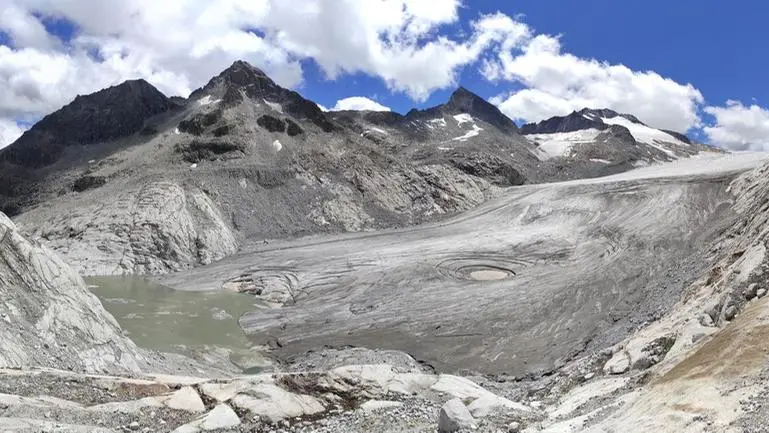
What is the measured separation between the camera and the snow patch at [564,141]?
119 metres

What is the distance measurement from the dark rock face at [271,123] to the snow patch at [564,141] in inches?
2384

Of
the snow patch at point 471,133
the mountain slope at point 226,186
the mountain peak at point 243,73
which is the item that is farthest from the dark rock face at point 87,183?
the snow patch at point 471,133

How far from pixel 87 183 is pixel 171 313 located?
114 feet

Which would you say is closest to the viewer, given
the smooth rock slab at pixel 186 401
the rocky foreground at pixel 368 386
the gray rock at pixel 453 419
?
the rocky foreground at pixel 368 386

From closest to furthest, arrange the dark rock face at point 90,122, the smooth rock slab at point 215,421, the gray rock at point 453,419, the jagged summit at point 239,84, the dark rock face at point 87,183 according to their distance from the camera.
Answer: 1. the gray rock at point 453,419
2. the smooth rock slab at point 215,421
3. the dark rock face at point 87,183
4. the dark rock face at point 90,122
5. the jagged summit at point 239,84

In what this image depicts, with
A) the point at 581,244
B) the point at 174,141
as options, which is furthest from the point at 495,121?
the point at 581,244

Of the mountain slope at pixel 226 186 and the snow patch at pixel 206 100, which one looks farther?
the snow patch at pixel 206 100

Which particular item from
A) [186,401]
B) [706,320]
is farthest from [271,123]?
[186,401]

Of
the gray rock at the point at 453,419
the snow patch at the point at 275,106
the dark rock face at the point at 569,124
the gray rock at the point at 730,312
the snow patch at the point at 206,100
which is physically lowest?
the gray rock at the point at 453,419

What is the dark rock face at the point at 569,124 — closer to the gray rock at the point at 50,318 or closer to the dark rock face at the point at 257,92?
the dark rock face at the point at 257,92

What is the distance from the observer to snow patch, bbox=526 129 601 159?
11885 centimetres

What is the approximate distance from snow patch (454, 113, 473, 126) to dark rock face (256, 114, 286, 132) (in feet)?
215

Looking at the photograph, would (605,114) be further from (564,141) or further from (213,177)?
(213,177)

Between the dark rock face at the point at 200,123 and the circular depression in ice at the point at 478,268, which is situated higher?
the dark rock face at the point at 200,123
